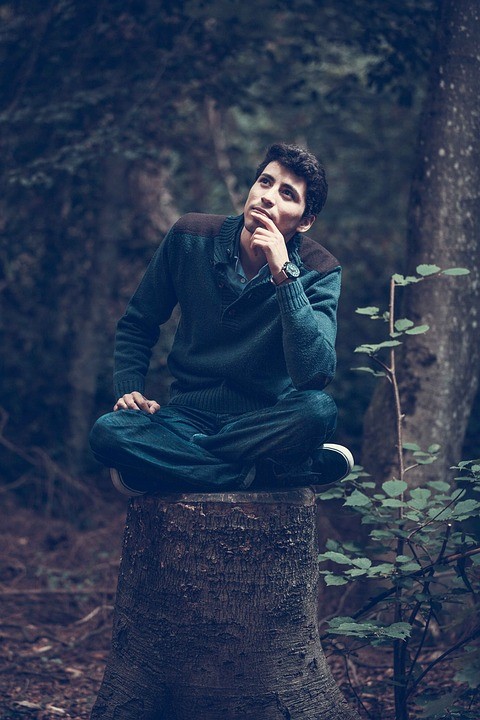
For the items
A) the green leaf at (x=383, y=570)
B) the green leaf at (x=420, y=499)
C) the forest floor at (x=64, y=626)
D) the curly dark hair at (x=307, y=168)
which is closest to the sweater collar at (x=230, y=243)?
the curly dark hair at (x=307, y=168)

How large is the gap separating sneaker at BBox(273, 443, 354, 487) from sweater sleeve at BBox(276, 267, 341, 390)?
0.28 metres

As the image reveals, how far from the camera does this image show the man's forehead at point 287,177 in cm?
324

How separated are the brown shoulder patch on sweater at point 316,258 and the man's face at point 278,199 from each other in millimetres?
117

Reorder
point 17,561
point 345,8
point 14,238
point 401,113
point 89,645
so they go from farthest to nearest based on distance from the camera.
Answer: point 401,113
point 14,238
point 345,8
point 17,561
point 89,645

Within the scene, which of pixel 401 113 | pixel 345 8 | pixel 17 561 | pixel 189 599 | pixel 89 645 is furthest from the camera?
pixel 401 113

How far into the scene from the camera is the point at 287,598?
3031 millimetres

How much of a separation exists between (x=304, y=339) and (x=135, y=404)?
681 millimetres

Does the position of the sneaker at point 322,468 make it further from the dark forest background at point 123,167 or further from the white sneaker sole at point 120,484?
the dark forest background at point 123,167

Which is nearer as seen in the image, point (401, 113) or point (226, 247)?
point (226, 247)

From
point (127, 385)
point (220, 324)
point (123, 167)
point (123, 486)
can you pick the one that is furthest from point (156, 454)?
point (123, 167)

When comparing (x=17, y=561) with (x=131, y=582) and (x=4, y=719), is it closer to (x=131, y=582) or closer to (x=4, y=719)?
(x=4, y=719)

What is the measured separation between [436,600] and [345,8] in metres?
3.82

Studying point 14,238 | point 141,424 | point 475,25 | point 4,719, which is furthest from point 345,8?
point 4,719

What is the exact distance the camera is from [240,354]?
3.23m
